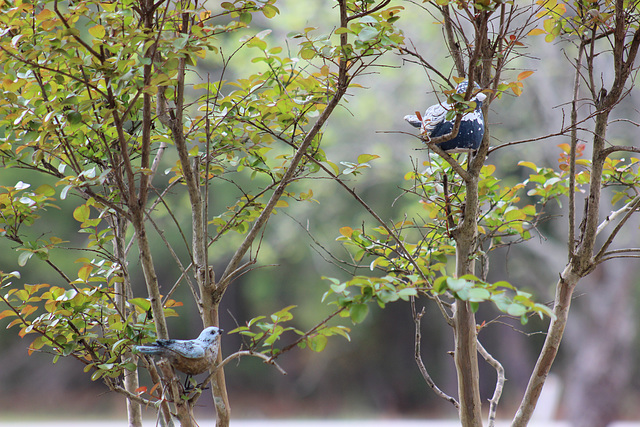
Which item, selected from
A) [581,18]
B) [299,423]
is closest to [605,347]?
[299,423]

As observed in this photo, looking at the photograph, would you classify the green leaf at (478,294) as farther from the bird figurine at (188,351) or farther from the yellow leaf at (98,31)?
the yellow leaf at (98,31)

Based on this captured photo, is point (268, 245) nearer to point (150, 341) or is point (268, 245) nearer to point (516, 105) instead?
point (516, 105)

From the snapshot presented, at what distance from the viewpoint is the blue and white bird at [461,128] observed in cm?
93

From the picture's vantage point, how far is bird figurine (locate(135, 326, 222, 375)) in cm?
88

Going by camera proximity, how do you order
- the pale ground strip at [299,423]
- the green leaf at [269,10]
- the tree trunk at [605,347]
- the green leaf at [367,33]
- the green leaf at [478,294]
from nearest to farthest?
the green leaf at [478,294] → the green leaf at [367,33] → the green leaf at [269,10] → the tree trunk at [605,347] → the pale ground strip at [299,423]

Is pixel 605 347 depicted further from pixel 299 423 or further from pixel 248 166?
pixel 248 166

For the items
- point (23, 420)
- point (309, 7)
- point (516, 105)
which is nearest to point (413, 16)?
point (309, 7)

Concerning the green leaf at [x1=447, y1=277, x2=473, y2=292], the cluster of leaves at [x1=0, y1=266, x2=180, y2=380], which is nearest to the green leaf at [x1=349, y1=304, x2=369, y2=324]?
the green leaf at [x1=447, y1=277, x2=473, y2=292]

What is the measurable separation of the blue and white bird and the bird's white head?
0.46 meters

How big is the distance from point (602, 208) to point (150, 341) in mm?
3440

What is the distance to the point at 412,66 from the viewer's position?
12.7 ft

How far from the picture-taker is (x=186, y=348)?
892 mm

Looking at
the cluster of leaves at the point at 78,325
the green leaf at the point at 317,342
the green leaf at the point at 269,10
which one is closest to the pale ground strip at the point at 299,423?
the cluster of leaves at the point at 78,325

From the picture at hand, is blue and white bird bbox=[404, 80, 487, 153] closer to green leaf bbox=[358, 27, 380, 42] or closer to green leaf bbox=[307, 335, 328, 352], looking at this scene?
green leaf bbox=[358, 27, 380, 42]
